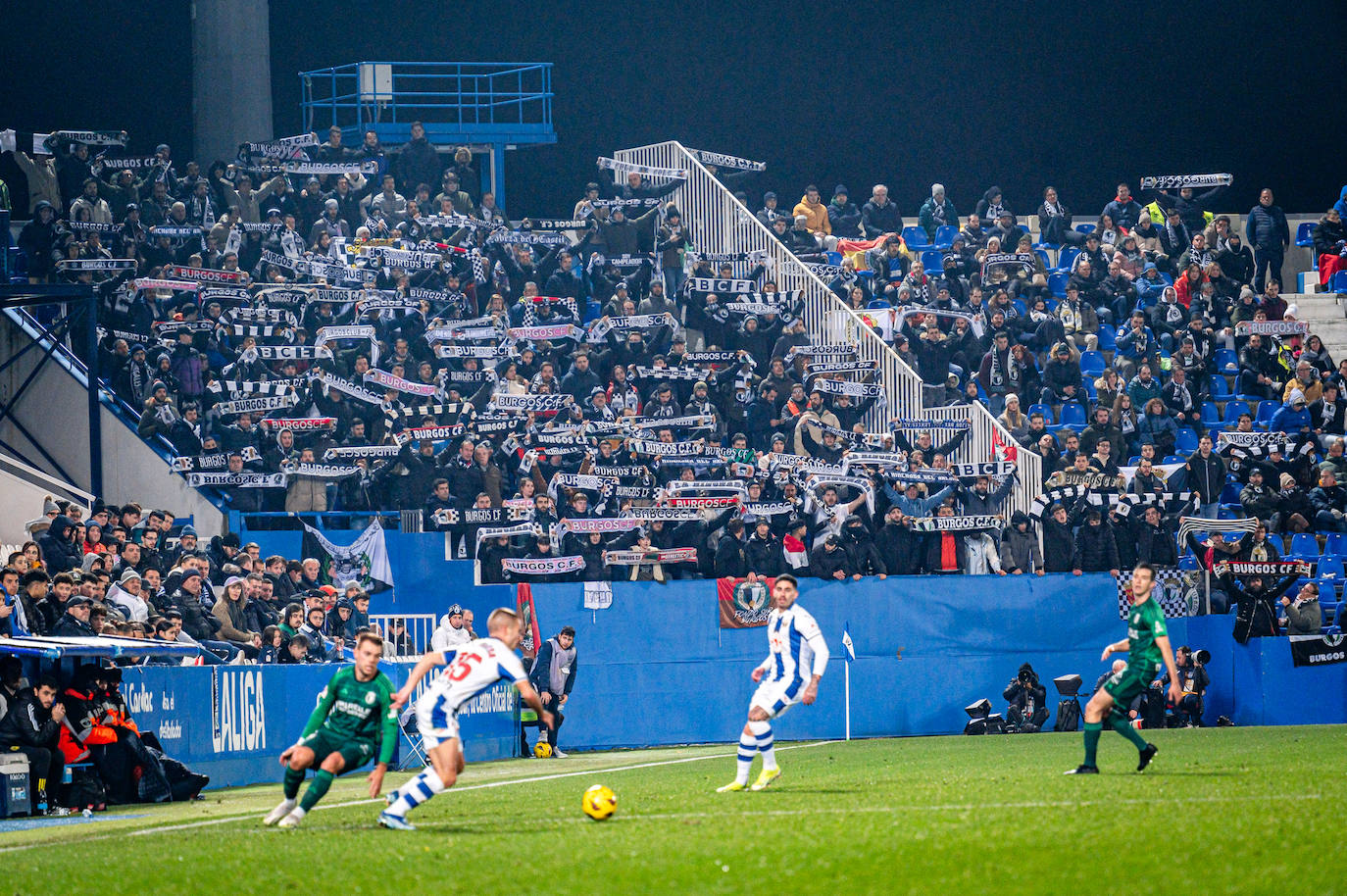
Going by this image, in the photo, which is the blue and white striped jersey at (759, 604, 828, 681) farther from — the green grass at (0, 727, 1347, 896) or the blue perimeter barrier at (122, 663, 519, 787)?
the blue perimeter barrier at (122, 663, 519, 787)

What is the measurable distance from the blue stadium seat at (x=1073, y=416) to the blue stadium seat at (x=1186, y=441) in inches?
66.4

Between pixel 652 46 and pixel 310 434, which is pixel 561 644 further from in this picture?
pixel 652 46

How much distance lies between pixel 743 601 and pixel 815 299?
24.8 ft

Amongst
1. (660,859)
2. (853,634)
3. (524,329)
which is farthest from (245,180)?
(660,859)

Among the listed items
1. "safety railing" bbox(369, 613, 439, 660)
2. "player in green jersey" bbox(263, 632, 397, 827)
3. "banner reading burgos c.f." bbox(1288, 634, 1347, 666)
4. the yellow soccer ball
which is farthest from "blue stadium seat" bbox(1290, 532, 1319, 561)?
"player in green jersey" bbox(263, 632, 397, 827)

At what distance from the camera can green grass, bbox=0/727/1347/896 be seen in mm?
9289

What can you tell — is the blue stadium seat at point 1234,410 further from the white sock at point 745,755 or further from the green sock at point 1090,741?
the white sock at point 745,755

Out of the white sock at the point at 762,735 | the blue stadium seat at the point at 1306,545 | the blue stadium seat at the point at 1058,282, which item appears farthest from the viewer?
the blue stadium seat at the point at 1058,282

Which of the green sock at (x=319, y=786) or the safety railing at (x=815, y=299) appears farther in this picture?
the safety railing at (x=815, y=299)

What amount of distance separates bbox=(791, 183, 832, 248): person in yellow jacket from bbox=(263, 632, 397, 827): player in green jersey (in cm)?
2306

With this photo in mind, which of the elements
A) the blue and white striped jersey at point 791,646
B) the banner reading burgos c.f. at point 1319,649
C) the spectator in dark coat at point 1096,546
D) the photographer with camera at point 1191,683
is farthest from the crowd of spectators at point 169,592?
the banner reading burgos c.f. at point 1319,649

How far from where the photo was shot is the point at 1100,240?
34281 millimetres

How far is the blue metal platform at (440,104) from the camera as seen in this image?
35906 millimetres

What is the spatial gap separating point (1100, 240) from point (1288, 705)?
39.0 feet
